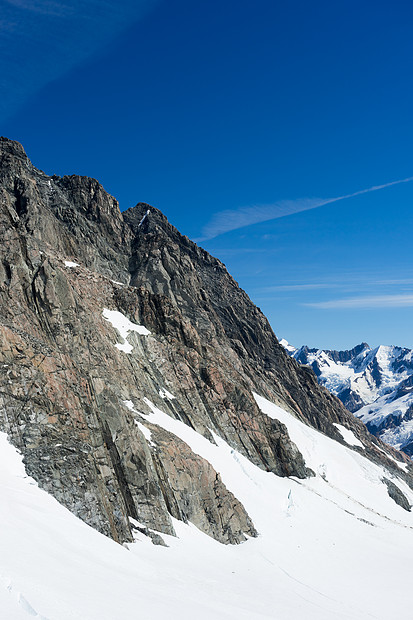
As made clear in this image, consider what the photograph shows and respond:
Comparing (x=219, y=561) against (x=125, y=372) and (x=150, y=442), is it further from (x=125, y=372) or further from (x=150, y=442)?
(x=125, y=372)

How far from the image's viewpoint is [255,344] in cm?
11069

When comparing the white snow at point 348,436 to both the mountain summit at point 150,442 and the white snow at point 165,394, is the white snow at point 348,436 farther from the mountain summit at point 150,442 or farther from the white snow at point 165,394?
the white snow at point 165,394

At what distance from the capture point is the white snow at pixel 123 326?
5089cm

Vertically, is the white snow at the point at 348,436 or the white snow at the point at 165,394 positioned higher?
the white snow at the point at 348,436

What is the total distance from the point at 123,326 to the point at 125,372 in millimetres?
10854

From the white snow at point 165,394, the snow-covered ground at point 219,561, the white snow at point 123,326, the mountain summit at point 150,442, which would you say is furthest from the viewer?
the white snow at point 123,326

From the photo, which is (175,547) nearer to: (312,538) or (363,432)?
(312,538)

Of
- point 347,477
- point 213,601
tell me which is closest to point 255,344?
point 347,477

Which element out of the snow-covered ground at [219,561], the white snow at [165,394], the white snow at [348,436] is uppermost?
the white snow at [348,436]

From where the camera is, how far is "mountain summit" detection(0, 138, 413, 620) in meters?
19.6

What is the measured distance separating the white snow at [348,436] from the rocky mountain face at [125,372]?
1.17 m

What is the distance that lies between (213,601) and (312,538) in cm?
2541

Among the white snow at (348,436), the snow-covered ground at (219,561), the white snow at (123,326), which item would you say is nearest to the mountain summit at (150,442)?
the snow-covered ground at (219,561)

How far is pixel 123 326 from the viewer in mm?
54594
